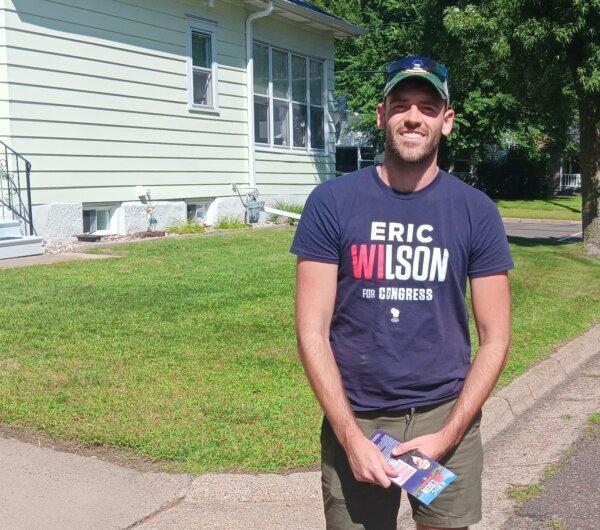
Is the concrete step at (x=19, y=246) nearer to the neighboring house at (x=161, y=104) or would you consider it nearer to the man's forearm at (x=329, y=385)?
the neighboring house at (x=161, y=104)

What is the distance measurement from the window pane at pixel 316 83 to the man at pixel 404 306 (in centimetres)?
1766

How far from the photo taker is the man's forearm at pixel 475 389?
2557 mm

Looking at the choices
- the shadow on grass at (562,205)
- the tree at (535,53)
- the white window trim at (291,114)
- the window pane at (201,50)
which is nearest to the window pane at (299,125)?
the white window trim at (291,114)

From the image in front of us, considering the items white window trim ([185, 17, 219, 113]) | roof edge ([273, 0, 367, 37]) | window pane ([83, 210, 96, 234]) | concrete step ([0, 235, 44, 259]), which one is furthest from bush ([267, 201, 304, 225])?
concrete step ([0, 235, 44, 259])

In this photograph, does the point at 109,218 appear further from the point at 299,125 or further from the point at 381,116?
the point at 381,116

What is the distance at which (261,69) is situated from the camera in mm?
18047

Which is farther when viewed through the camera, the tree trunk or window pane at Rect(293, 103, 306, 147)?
window pane at Rect(293, 103, 306, 147)

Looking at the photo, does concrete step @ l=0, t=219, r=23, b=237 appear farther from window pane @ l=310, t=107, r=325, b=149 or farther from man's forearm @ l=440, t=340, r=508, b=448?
man's forearm @ l=440, t=340, r=508, b=448

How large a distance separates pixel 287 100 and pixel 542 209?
15907 mm

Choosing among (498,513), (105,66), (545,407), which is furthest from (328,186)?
(105,66)

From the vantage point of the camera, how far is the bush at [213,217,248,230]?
16406 mm

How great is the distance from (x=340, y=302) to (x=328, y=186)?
0.36 metres

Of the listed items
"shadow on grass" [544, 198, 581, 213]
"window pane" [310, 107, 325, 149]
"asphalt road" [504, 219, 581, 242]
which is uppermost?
"window pane" [310, 107, 325, 149]

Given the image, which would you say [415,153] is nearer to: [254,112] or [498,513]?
[498,513]
